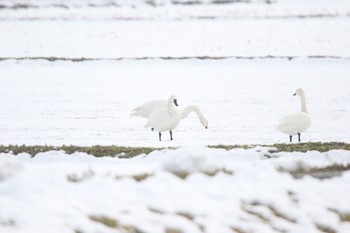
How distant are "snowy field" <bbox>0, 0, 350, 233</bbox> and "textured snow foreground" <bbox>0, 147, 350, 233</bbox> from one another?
2cm

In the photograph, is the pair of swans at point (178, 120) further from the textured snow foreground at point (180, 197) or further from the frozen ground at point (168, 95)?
the textured snow foreground at point (180, 197)

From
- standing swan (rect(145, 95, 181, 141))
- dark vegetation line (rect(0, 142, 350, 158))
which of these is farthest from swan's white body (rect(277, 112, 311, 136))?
standing swan (rect(145, 95, 181, 141))

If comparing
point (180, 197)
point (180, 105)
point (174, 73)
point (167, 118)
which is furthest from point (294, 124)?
point (174, 73)

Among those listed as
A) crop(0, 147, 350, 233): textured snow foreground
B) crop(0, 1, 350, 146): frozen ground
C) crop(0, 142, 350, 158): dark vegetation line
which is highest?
crop(0, 1, 350, 146): frozen ground

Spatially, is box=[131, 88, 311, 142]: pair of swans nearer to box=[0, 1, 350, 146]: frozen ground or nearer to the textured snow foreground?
box=[0, 1, 350, 146]: frozen ground

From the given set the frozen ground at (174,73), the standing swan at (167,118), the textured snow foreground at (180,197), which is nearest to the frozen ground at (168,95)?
the frozen ground at (174,73)

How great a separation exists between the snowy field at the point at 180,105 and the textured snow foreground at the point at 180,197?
0.07 feet

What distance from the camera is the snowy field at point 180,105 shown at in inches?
372

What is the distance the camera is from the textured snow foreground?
8.86m

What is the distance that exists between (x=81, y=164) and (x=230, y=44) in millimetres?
25009

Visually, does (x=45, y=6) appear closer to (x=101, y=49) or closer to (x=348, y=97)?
(x=101, y=49)

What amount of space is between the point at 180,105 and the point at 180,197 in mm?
12629

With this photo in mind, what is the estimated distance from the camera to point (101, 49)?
118 feet

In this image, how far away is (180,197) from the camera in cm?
976
